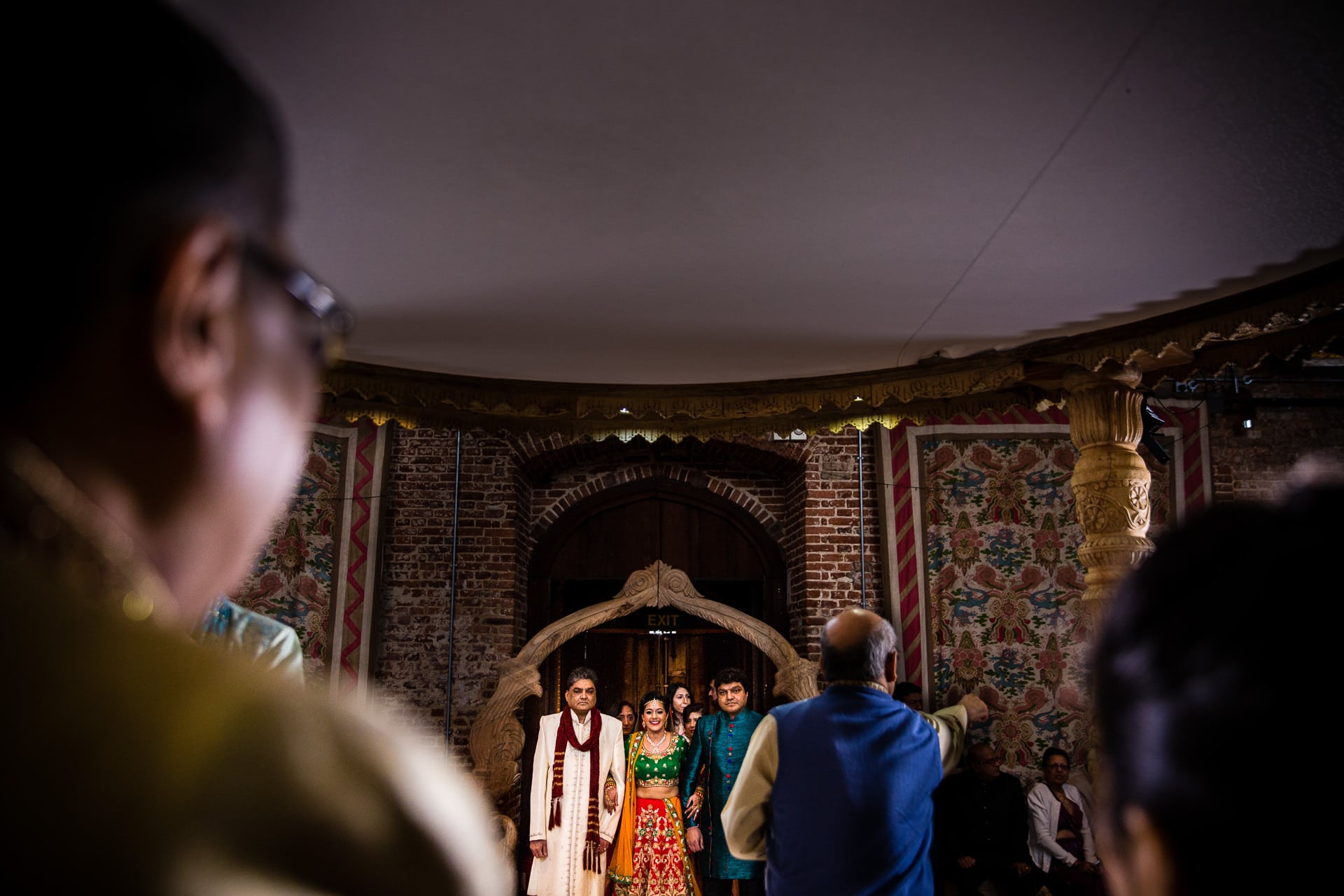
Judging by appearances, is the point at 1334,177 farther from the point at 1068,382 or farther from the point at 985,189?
the point at 1068,382

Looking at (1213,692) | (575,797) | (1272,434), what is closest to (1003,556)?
(1272,434)

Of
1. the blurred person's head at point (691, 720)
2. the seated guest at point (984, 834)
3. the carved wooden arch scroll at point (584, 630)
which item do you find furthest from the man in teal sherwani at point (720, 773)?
the seated guest at point (984, 834)

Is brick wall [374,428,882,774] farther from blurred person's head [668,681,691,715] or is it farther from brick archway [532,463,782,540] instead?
blurred person's head [668,681,691,715]

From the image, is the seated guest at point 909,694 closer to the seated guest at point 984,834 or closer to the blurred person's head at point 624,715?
the seated guest at point 984,834

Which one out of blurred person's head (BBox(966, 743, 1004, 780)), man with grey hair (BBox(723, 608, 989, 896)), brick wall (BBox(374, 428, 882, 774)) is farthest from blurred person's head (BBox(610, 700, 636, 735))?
man with grey hair (BBox(723, 608, 989, 896))

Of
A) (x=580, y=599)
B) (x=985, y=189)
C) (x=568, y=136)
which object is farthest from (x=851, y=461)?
(x=568, y=136)

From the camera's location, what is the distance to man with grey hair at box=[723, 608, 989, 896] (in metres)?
2.93

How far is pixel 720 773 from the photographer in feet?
21.7

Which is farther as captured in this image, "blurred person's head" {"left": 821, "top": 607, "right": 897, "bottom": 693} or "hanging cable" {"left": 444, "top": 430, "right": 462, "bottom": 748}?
"hanging cable" {"left": 444, "top": 430, "right": 462, "bottom": 748}

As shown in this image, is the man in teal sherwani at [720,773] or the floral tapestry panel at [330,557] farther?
the floral tapestry panel at [330,557]

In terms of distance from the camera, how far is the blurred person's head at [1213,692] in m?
0.48

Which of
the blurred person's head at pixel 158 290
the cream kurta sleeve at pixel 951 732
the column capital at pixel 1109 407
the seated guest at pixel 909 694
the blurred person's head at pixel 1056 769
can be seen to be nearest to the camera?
the blurred person's head at pixel 158 290

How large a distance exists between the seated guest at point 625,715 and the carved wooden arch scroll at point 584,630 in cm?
67

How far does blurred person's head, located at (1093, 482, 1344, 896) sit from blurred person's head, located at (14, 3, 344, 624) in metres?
0.49
